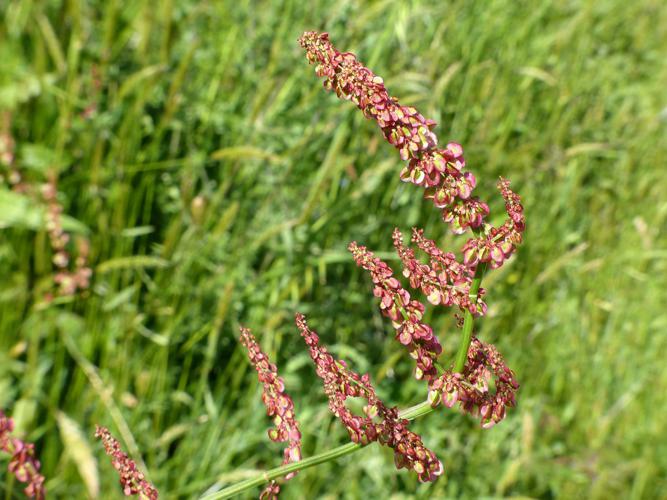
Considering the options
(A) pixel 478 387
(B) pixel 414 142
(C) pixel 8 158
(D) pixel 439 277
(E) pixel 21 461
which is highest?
(C) pixel 8 158

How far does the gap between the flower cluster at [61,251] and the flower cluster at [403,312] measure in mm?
1628

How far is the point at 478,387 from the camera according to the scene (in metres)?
0.87

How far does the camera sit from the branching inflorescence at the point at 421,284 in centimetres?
82

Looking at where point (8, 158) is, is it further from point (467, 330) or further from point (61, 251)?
point (467, 330)

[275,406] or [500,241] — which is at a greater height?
[500,241]

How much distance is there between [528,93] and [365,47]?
32.3 inches

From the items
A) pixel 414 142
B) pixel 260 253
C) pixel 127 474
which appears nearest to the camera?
pixel 414 142

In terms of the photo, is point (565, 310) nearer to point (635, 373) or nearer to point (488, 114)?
point (635, 373)

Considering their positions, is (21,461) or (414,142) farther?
(21,461)

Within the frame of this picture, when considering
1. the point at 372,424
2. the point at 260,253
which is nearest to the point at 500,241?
the point at 372,424

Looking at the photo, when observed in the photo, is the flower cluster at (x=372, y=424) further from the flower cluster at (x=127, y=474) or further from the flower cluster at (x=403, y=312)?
the flower cluster at (x=127, y=474)

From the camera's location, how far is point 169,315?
7.80 feet

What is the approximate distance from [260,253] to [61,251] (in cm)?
54

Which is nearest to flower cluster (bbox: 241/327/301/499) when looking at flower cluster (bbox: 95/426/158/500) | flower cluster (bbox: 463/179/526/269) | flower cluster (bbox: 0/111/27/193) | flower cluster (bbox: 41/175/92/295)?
flower cluster (bbox: 95/426/158/500)
